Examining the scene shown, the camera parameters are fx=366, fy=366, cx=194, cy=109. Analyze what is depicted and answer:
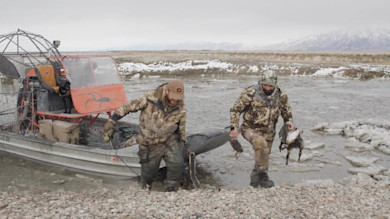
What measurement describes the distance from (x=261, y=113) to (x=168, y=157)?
1.85 metres

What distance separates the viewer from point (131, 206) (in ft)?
17.0

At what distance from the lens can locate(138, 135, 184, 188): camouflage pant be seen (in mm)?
6418

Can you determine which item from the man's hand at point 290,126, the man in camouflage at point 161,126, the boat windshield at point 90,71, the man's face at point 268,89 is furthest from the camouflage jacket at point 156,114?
the boat windshield at point 90,71

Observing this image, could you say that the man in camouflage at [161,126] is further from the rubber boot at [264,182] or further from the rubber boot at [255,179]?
the rubber boot at [264,182]

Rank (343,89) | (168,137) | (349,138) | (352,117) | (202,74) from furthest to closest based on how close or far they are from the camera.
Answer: (202,74) → (343,89) → (352,117) → (349,138) → (168,137)

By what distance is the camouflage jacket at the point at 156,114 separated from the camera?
6.16 metres

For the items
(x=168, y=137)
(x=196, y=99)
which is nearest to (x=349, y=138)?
(x=168, y=137)

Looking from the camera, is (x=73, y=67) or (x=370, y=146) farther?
(x=370, y=146)

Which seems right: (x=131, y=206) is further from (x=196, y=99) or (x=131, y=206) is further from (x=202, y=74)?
(x=202, y=74)

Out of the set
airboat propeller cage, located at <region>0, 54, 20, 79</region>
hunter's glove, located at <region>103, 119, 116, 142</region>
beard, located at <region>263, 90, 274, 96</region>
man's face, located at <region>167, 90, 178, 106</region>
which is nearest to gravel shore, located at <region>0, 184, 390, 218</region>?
hunter's glove, located at <region>103, 119, 116, 142</region>

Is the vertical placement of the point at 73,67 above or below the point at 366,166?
above

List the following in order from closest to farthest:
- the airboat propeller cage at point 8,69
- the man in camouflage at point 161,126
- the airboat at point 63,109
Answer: the man in camouflage at point 161,126 < the airboat at point 63,109 < the airboat propeller cage at point 8,69

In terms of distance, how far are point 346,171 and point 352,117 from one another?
6903mm

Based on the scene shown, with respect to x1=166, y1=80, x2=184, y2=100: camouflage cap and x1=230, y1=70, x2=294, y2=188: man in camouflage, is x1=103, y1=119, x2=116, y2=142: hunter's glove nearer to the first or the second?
x1=166, y1=80, x2=184, y2=100: camouflage cap
